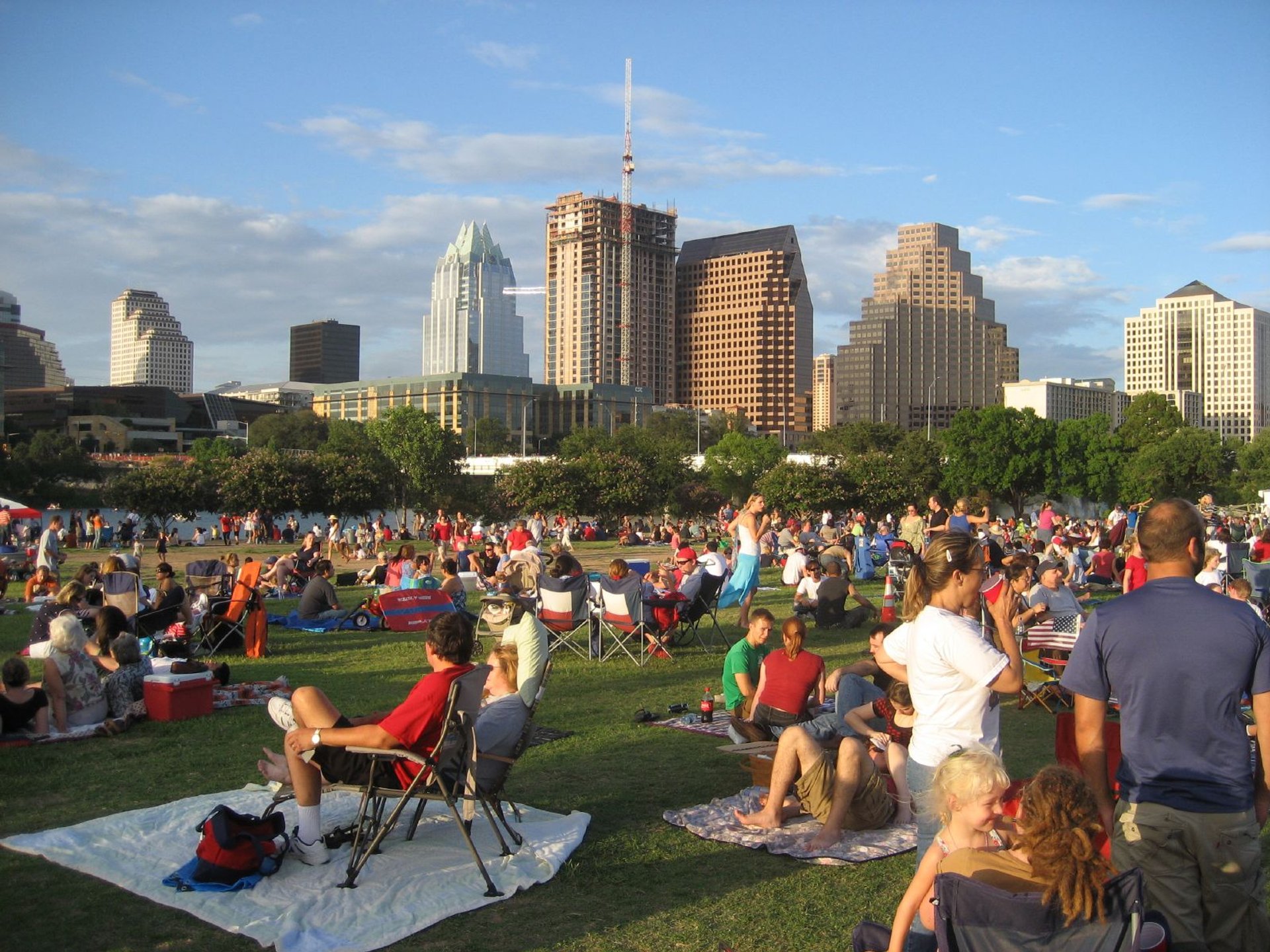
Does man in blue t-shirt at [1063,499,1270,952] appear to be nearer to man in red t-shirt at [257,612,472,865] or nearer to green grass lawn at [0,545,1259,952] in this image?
green grass lawn at [0,545,1259,952]

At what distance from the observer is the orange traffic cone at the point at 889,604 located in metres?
13.7

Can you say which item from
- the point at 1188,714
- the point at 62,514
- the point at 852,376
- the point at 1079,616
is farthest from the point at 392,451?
the point at 852,376

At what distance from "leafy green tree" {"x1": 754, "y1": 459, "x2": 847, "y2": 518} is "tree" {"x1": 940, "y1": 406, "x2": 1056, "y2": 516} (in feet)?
74.0

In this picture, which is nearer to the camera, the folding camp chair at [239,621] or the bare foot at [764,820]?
the bare foot at [764,820]

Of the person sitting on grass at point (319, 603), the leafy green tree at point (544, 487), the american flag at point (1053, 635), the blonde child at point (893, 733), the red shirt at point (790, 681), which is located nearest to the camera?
the blonde child at point (893, 733)

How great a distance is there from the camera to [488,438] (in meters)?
127

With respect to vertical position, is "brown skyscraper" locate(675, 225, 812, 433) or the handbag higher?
"brown skyscraper" locate(675, 225, 812, 433)

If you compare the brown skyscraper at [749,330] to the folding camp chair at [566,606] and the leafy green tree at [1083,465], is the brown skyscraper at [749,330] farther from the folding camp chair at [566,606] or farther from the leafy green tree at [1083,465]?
the folding camp chair at [566,606]

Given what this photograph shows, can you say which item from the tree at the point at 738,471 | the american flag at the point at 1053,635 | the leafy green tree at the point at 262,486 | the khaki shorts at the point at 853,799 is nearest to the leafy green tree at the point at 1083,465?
the tree at the point at 738,471

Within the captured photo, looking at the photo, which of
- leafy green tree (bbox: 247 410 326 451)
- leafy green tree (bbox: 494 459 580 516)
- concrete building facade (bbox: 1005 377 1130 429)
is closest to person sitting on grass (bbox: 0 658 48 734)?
leafy green tree (bbox: 494 459 580 516)

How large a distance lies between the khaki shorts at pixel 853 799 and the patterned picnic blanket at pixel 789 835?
6 cm

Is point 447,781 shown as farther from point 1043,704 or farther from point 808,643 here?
point 808,643

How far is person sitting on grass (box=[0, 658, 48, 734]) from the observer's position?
24.7 ft

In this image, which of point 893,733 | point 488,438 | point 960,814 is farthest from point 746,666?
point 488,438
